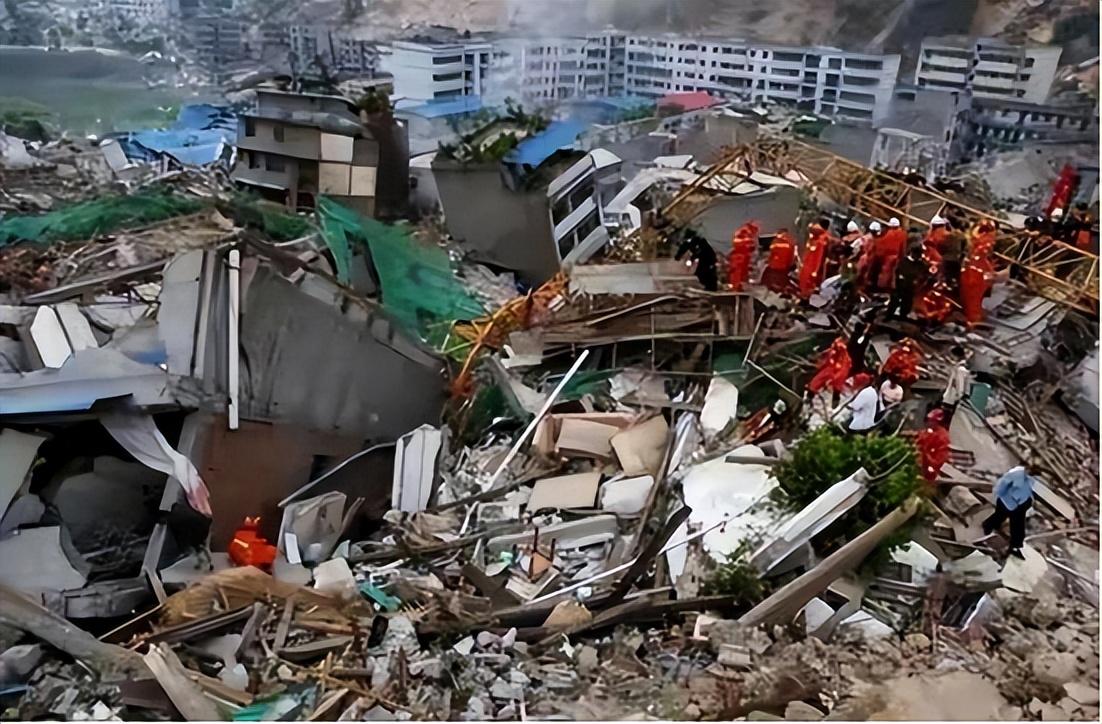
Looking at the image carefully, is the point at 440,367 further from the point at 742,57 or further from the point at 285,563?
the point at 742,57

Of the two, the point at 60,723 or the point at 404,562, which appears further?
the point at 404,562

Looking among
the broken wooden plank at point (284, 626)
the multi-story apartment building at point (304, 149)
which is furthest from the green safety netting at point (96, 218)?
the broken wooden plank at point (284, 626)

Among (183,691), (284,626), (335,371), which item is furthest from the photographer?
(335,371)

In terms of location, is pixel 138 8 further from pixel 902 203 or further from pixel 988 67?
pixel 988 67

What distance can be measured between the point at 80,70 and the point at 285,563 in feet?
5.37

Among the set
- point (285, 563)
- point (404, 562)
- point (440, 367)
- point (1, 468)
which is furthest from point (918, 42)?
point (1, 468)

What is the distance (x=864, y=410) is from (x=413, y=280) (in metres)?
1.48

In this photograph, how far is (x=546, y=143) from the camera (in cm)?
299

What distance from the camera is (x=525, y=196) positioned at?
3041 mm

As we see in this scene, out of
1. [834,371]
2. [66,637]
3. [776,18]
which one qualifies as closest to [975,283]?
[834,371]

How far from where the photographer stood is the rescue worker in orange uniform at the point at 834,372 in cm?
296

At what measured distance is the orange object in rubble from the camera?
9.55 ft

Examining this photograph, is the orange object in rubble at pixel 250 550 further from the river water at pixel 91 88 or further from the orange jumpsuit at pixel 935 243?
the orange jumpsuit at pixel 935 243

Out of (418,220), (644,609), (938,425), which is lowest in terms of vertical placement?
(644,609)
